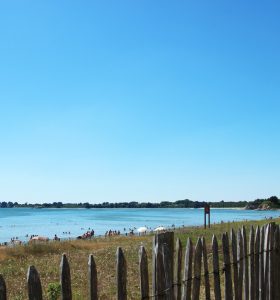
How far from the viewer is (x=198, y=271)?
192 inches

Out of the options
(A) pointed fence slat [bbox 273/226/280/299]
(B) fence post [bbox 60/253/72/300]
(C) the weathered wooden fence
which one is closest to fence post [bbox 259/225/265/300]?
(C) the weathered wooden fence

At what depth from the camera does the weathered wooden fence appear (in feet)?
11.2

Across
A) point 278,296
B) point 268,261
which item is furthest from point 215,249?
point 278,296

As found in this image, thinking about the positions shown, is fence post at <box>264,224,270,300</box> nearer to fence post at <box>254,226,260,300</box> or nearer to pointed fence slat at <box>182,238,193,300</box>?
fence post at <box>254,226,260,300</box>

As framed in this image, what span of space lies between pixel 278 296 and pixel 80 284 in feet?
20.1

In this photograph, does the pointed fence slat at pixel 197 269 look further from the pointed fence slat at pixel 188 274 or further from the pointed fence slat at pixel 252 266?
the pointed fence slat at pixel 252 266

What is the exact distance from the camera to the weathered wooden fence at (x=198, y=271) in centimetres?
341

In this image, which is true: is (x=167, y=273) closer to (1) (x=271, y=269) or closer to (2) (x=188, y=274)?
(2) (x=188, y=274)

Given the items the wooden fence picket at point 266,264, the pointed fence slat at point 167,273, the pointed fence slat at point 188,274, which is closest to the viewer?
the pointed fence slat at point 167,273

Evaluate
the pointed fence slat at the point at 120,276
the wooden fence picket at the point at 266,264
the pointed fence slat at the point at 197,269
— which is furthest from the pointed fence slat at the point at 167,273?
the wooden fence picket at the point at 266,264

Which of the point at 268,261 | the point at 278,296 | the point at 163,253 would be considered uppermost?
the point at 163,253

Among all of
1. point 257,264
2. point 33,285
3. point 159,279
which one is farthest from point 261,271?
point 33,285

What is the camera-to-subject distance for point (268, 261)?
6.76 meters

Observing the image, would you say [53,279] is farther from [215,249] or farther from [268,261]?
[215,249]
